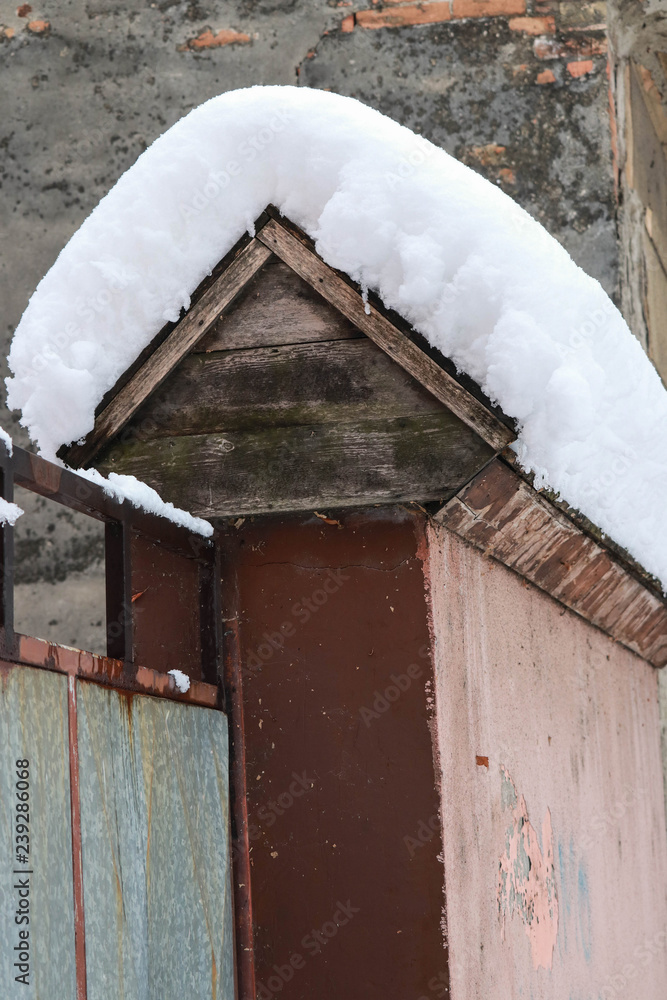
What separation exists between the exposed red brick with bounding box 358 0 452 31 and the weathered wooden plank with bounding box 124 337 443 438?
3.64m

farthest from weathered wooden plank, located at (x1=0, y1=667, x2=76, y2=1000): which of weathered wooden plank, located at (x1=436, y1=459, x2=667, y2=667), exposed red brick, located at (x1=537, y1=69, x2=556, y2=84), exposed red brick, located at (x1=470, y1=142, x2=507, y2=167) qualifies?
exposed red brick, located at (x1=537, y1=69, x2=556, y2=84)

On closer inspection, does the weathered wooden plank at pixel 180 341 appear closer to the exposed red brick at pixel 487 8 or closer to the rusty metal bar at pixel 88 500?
the rusty metal bar at pixel 88 500

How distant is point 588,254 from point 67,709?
3.83 meters

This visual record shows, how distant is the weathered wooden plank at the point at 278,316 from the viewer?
1610mm

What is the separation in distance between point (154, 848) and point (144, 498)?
497 millimetres

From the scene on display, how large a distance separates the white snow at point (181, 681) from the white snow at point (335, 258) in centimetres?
43

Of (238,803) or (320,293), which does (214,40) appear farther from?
(238,803)

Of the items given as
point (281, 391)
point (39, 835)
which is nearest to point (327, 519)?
point (281, 391)

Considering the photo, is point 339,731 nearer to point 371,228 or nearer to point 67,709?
point 67,709

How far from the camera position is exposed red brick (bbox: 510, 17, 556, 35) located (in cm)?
458

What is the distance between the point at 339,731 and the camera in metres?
1.62

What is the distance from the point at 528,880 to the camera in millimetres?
1989

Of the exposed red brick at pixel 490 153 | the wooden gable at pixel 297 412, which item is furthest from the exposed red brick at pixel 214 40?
the wooden gable at pixel 297 412

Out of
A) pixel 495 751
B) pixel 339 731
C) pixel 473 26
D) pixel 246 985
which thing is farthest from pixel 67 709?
pixel 473 26
